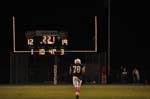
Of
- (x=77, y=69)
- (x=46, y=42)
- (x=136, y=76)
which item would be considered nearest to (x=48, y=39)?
(x=46, y=42)

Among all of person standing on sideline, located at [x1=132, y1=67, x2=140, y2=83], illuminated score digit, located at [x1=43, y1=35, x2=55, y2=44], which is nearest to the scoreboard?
illuminated score digit, located at [x1=43, y1=35, x2=55, y2=44]

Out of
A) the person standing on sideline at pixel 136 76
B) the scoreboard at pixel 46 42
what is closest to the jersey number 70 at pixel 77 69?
the scoreboard at pixel 46 42

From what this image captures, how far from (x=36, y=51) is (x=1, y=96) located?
9467mm

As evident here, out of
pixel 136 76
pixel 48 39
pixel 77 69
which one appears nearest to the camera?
pixel 77 69

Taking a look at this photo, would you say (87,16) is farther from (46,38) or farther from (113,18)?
(46,38)

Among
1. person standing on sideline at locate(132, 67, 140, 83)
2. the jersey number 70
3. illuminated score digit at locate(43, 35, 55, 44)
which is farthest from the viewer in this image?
person standing on sideline at locate(132, 67, 140, 83)

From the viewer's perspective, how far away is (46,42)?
36.3 metres

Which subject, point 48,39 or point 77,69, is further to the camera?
point 48,39

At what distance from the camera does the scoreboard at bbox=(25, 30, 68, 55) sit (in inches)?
1427

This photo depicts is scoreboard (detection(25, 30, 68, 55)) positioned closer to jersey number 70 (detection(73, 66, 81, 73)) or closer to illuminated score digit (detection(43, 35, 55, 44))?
illuminated score digit (detection(43, 35, 55, 44))

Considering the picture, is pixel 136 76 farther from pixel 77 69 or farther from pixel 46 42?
pixel 77 69

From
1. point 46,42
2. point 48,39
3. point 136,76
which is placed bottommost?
point 136,76

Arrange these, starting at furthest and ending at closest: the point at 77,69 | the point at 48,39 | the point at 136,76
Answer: the point at 136,76 → the point at 48,39 → the point at 77,69

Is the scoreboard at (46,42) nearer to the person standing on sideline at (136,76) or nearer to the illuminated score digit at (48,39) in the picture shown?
the illuminated score digit at (48,39)
